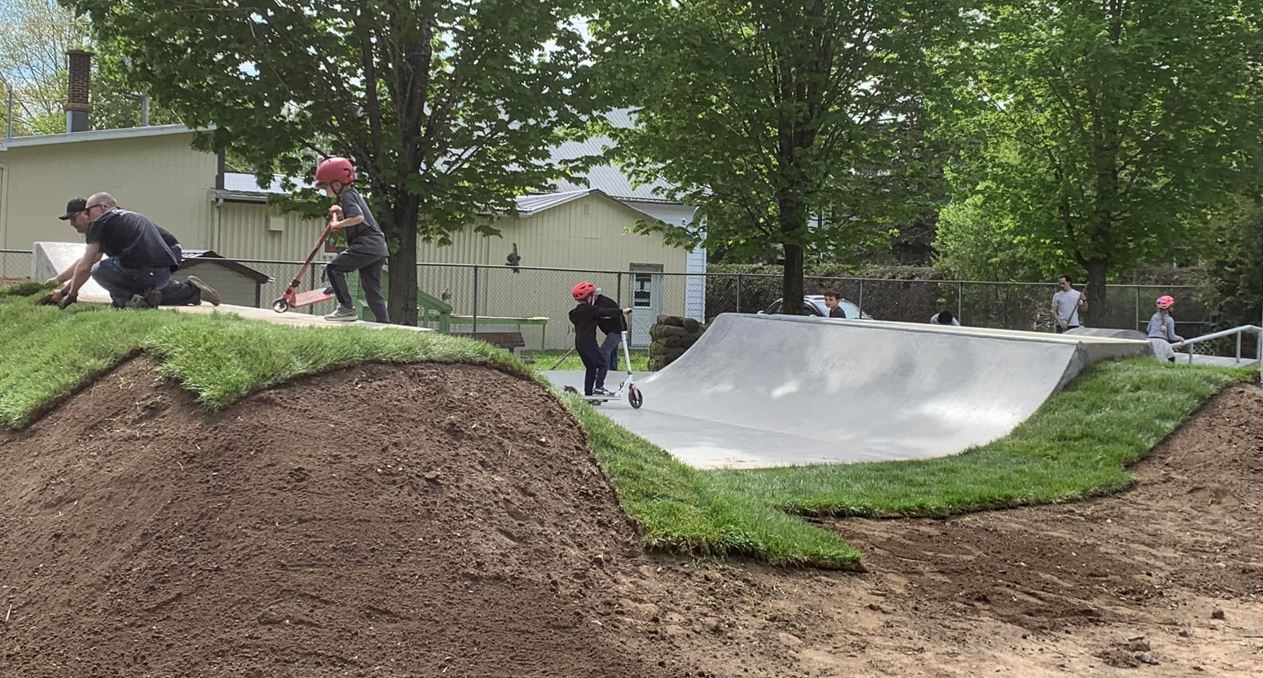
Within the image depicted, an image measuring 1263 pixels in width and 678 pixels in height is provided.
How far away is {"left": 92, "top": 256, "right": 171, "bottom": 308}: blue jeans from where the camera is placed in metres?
9.16

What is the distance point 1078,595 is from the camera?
588cm

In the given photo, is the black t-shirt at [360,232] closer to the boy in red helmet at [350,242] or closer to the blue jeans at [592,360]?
the boy in red helmet at [350,242]

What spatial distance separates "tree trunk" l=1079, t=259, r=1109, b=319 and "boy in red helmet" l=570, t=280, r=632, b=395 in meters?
11.4

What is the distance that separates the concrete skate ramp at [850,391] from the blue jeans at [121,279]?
Answer: 483 centimetres

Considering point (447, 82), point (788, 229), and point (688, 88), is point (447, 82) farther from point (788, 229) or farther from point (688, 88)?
point (788, 229)

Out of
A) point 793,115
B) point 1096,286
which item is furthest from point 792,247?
point 1096,286

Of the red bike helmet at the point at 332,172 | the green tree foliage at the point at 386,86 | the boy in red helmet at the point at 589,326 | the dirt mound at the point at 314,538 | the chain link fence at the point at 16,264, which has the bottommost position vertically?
the dirt mound at the point at 314,538

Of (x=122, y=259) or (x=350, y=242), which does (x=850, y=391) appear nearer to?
(x=350, y=242)

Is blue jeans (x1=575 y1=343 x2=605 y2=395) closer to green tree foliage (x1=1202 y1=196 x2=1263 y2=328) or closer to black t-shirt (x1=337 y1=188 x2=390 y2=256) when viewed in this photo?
black t-shirt (x1=337 y1=188 x2=390 y2=256)

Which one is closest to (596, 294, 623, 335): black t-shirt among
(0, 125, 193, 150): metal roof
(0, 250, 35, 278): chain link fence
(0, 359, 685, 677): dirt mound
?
(0, 359, 685, 677): dirt mound

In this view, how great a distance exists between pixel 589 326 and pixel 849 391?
3.27 m

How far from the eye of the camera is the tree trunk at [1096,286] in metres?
20.8

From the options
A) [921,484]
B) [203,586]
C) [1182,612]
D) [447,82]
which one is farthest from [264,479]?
[447,82]

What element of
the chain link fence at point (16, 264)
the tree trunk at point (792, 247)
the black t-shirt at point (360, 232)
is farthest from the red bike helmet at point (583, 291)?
the chain link fence at point (16, 264)
